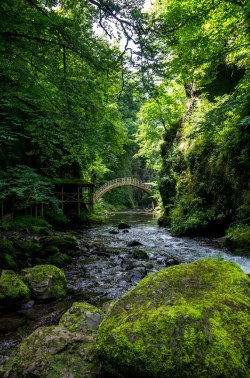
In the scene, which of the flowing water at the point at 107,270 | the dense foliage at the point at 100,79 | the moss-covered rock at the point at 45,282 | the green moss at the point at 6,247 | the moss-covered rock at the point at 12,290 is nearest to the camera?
the flowing water at the point at 107,270

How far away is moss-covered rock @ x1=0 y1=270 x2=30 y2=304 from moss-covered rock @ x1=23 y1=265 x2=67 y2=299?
0.54 feet

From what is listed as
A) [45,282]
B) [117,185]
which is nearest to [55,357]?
[45,282]

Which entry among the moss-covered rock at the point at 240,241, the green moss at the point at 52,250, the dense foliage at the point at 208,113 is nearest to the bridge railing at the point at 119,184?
the dense foliage at the point at 208,113

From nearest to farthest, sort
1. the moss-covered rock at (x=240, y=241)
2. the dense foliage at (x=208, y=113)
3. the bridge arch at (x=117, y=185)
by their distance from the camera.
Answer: the dense foliage at (x=208, y=113) → the moss-covered rock at (x=240, y=241) → the bridge arch at (x=117, y=185)

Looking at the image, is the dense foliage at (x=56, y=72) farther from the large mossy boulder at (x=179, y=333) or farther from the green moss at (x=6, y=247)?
the large mossy boulder at (x=179, y=333)

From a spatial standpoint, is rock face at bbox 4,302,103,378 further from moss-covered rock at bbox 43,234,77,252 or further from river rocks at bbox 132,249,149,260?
moss-covered rock at bbox 43,234,77,252

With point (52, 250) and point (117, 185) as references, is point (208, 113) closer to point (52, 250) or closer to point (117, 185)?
point (52, 250)

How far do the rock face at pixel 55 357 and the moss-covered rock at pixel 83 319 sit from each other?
350 mm

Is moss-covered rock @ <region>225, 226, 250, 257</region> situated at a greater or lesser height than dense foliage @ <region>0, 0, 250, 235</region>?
lesser

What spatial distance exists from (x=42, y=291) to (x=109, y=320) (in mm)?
2884

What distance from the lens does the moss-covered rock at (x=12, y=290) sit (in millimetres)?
4414

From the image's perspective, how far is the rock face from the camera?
2.20 metres

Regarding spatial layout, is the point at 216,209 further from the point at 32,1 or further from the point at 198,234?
the point at 32,1

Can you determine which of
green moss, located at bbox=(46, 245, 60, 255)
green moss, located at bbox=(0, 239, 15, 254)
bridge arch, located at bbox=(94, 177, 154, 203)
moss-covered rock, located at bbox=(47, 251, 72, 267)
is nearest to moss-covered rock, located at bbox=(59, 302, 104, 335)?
moss-covered rock, located at bbox=(47, 251, 72, 267)
